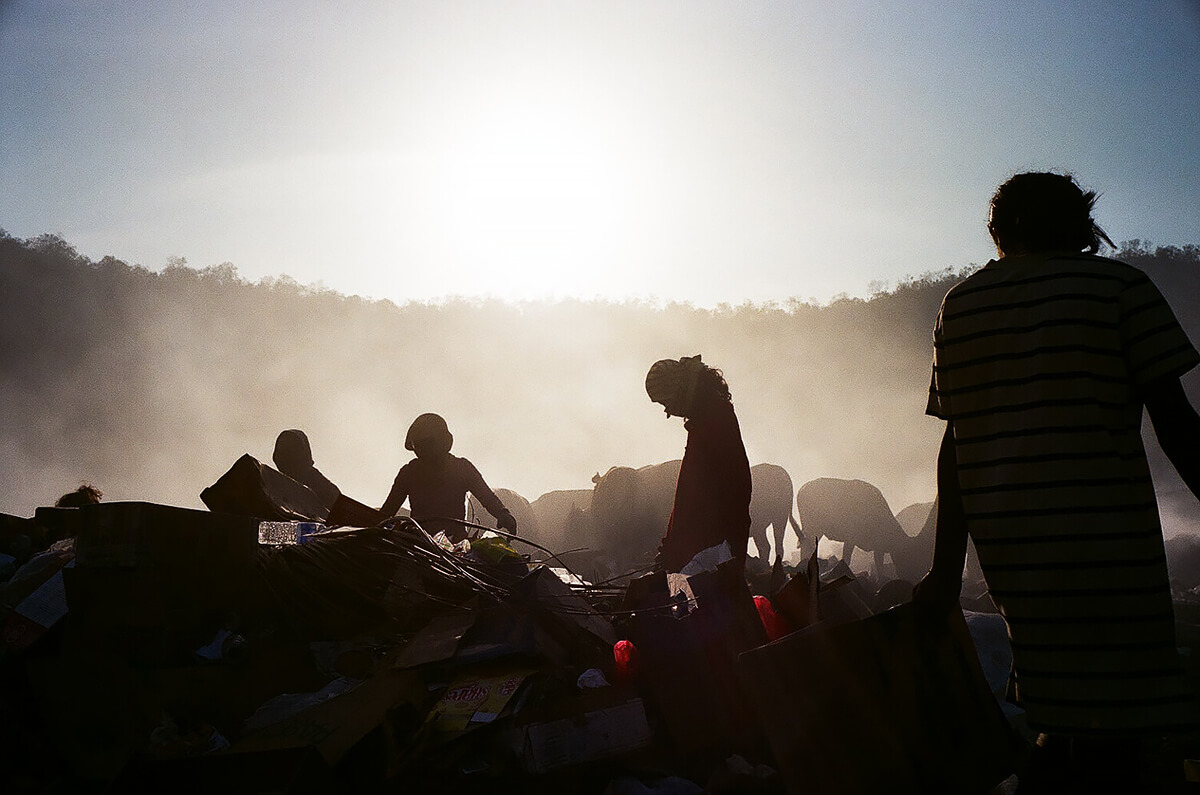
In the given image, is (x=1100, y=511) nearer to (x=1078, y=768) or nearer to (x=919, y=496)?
(x=1078, y=768)

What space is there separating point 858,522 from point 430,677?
1326 cm

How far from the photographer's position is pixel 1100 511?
1450 mm

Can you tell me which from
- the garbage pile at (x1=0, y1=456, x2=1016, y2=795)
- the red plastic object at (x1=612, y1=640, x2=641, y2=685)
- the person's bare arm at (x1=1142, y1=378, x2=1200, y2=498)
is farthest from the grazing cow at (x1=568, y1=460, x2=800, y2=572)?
the person's bare arm at (x1=1142, y1=378, x2=1200, y2=498)

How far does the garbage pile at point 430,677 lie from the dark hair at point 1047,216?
0.86 meters

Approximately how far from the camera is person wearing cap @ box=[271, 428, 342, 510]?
19.3 feet

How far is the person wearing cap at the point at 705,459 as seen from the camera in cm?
377

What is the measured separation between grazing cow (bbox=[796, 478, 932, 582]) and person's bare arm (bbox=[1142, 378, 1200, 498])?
39.0ft

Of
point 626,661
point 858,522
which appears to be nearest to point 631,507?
point 858,522

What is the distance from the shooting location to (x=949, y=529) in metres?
1.68

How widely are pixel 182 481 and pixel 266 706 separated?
22593 mm

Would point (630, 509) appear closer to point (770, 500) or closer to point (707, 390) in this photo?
point (770, 500)

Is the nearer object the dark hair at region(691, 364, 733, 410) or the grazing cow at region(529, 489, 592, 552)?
the dark hair at region(691, 364, 733, 410)

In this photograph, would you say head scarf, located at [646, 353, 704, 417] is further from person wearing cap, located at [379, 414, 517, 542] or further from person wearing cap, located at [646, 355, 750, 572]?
person wearing cap, located at [379, 414, 517, 542]

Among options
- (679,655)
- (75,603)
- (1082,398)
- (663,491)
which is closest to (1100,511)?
(1082,398)
